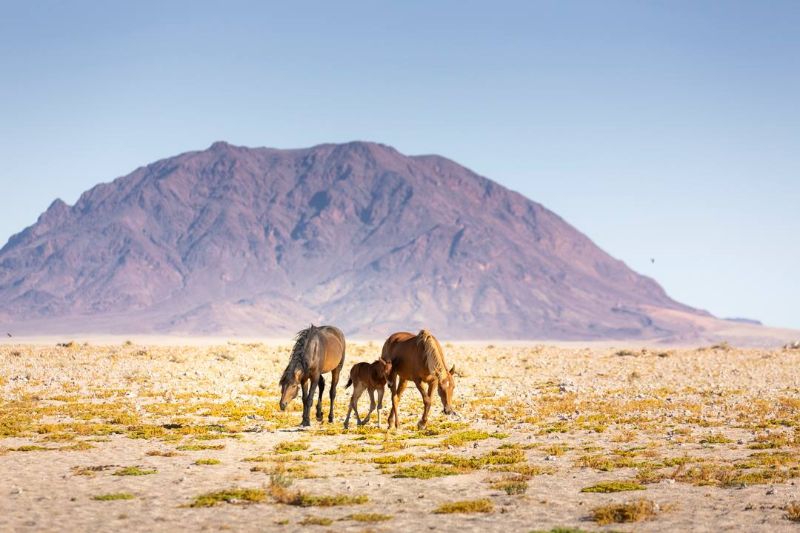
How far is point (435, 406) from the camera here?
125 feet

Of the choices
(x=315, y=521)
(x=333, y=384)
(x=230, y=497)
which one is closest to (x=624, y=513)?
(x=315, y=521)

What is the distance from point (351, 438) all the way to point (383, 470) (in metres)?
5.64

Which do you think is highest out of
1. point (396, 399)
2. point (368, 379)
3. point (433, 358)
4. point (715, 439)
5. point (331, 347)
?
point (331, 347)

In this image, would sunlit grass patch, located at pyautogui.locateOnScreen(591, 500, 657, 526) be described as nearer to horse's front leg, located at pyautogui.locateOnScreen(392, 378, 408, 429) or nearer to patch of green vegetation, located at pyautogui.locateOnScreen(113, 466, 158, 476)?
patch of green vegetation, located at pyautogui.locateOnScreen(113, 466, 158, 476)

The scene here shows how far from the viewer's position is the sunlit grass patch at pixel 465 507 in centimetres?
1784

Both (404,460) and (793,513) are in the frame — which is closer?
(793,513)

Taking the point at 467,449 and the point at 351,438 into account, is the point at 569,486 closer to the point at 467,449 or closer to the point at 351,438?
the point at 467,449

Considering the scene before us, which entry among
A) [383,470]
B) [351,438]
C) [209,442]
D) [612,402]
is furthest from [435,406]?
[383,470]

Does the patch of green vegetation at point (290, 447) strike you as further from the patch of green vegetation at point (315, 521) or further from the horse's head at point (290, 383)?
the patch of green vegetation at point (315, 521)

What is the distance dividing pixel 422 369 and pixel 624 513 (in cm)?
1243

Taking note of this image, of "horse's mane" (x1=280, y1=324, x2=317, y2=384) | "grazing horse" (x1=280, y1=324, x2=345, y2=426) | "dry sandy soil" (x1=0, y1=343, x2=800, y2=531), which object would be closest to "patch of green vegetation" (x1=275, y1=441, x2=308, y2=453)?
"dry sandy soil" (x1=0, y1=343, x2=800, y2=531)

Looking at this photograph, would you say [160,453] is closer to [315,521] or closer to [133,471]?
[133,471]

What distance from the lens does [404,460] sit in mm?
23812

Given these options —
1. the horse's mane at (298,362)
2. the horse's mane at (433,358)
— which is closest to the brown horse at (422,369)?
the horse's mane at (433,358)
